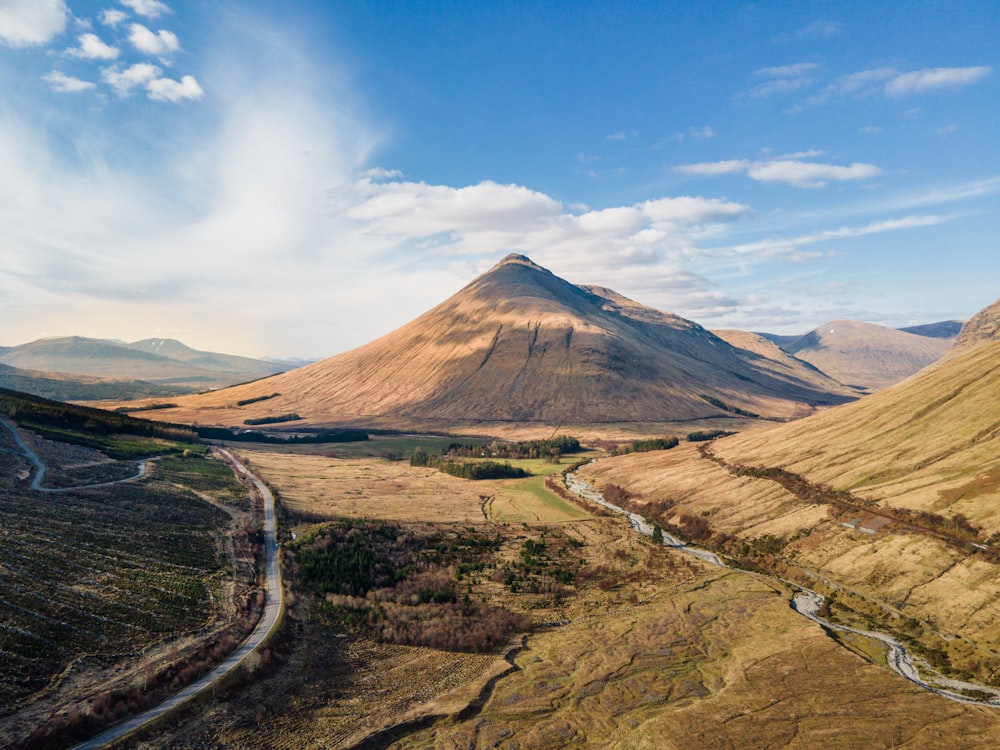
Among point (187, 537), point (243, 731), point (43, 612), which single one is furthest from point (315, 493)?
point (243, 731)

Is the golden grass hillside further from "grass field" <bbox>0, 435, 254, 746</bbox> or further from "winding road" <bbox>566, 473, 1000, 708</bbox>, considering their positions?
"grass field" <bbox>0, 435, 254, 746</bbox>

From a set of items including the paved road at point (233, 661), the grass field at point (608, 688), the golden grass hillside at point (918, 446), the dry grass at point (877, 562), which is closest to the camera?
the paved road at point (233, 661)

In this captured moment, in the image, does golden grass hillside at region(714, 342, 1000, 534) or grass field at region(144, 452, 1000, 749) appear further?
golden grass hillside at region(714, 342, 1000, 534)

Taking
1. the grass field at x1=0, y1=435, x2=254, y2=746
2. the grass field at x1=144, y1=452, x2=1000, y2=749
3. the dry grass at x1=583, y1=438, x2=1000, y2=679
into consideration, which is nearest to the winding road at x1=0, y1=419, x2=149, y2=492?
the grass field at x1=0, y1=435, x2=254, y2=746

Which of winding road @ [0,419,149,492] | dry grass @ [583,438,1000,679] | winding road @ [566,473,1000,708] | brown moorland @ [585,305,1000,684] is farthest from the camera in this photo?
winding road @ [0,419,149,492]

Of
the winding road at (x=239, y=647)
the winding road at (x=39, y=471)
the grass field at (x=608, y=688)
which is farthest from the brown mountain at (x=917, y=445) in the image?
the winding road at (x=39, y=471)

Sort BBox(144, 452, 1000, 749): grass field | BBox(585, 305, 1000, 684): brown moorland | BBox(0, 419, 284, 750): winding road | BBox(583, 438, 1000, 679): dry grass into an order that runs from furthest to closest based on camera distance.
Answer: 1. BBox(585, 305, 1000, 684): brown moorland
2. BBox(583, 438, 1000, 679): dry grass
3. BBox(144, 452, 1000, 749): grass field
4. BBox(0, 419, 284, 750): winding road

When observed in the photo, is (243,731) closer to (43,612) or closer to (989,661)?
(43,612)

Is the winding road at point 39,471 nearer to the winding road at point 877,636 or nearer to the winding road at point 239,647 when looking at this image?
the winding road at point 239,647

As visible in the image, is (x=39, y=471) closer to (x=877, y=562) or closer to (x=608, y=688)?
(x=608, y=688)

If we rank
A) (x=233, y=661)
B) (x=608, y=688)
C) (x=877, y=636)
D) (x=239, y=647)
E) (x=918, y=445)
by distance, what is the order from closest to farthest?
(x=233, y=661)
(x=608, y=688)
(x=239, y=647)
(x=877, y=636)
(x=918, y=445)

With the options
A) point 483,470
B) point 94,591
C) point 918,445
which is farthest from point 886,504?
point 483,470
